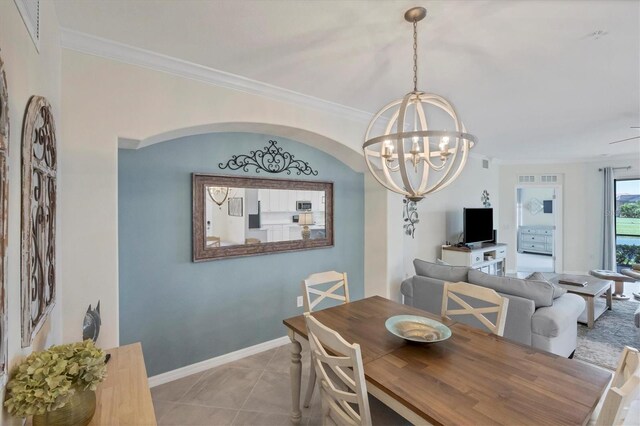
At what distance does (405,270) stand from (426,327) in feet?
10.3

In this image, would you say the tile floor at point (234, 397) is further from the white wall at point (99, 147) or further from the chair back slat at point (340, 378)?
the chair back slat at point (340, 378)

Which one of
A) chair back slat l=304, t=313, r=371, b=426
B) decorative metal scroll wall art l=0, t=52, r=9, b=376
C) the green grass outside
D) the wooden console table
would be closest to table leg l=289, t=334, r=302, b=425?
chair back slat l=304, t=313, r=371, b=426

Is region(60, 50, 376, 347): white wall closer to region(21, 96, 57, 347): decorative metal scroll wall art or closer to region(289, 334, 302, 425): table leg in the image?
region(21, 96, 57, 347): decorative metal scroll wall art

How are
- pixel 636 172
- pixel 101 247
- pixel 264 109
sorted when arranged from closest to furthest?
pixel 101 247
pixel 264 109
pixel 636 172

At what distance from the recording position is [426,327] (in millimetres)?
1838

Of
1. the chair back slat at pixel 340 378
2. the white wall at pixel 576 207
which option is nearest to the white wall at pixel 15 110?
the chair back slat at pixel 340 378

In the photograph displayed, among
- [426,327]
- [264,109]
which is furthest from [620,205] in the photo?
[264,109]

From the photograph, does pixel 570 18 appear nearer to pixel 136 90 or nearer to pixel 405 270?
pixel 136 90

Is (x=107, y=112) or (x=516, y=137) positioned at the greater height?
(x=516, y=137)

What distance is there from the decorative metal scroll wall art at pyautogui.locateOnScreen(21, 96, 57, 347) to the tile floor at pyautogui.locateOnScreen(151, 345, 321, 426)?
1.35 m

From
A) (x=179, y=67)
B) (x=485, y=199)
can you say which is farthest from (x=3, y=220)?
(x=485, y=199)

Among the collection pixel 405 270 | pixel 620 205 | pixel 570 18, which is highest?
pixel 570 18

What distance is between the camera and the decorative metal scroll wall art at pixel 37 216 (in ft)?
3.59

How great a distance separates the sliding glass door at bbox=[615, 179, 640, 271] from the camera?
6.24 m
